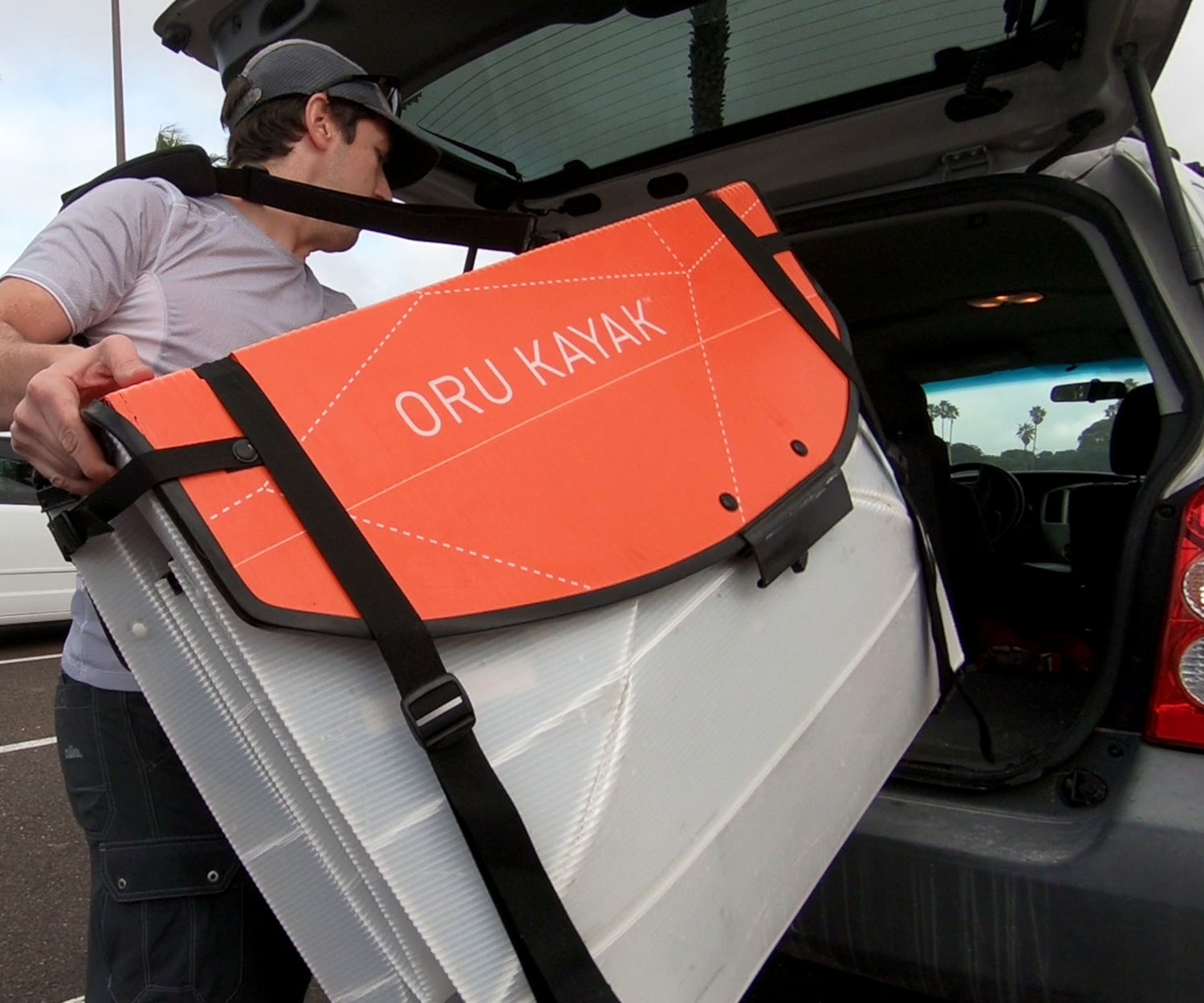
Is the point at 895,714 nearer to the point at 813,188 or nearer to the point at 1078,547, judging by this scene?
the point at 813,188

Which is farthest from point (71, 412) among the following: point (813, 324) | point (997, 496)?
point (997, 496)

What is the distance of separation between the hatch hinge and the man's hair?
127cm

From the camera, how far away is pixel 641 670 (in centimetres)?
99

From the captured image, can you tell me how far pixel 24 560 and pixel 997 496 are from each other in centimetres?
632

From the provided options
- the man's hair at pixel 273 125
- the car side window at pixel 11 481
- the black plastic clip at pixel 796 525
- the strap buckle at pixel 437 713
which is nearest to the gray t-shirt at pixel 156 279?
the man's hair at pixel 273 125

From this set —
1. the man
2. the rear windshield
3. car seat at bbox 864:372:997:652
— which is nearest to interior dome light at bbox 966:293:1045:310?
car seat at bbox 864:372:997:652

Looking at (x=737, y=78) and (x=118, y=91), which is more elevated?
(x=118, y=91)

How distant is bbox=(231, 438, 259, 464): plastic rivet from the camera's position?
0.90 metres

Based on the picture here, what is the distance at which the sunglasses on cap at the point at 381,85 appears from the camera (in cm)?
147

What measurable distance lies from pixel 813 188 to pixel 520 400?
1475 mm

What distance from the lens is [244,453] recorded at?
90 cm

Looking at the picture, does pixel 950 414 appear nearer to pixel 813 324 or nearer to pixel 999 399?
pixel 999 399

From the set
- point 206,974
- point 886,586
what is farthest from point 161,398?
point 886,586

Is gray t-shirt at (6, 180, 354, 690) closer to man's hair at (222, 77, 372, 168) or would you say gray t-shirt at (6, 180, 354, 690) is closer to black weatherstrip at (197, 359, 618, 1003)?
man's hair at (222, 77, 372, 168)
